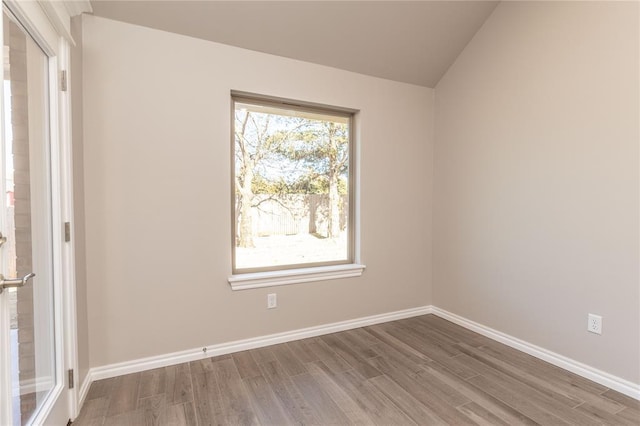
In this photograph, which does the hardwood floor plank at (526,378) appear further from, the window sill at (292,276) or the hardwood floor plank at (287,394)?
the hardwood floor plank at (287,394)

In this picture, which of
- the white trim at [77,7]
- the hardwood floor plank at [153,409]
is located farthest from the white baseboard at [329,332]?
the white trim at [77,7]

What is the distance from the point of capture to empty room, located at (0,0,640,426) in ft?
5.88

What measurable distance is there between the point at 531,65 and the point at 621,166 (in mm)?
1022

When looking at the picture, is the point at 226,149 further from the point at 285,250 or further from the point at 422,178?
the point at 422,178

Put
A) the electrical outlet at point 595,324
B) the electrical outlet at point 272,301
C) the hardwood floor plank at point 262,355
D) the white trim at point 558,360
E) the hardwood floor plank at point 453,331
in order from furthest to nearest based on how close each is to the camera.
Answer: the hardwood floor plank at point 453,331, the electrical outlet at point 272,301, the hardwood floor plank at point 262,355, the electrical outlet at point 595,324, the white trim at point 558,360

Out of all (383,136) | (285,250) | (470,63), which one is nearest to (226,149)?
(285,250)

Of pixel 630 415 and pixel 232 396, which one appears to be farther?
pixel 232 396

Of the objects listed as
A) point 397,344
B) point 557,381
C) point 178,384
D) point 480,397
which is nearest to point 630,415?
point 557,381

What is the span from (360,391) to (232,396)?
0.80 metres

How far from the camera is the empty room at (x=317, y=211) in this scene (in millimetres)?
1793

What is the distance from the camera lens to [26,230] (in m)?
1.45

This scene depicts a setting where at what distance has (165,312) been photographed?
7.91ft

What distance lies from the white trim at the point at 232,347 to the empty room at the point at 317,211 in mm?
15

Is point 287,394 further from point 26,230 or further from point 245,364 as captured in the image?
point 26,230
